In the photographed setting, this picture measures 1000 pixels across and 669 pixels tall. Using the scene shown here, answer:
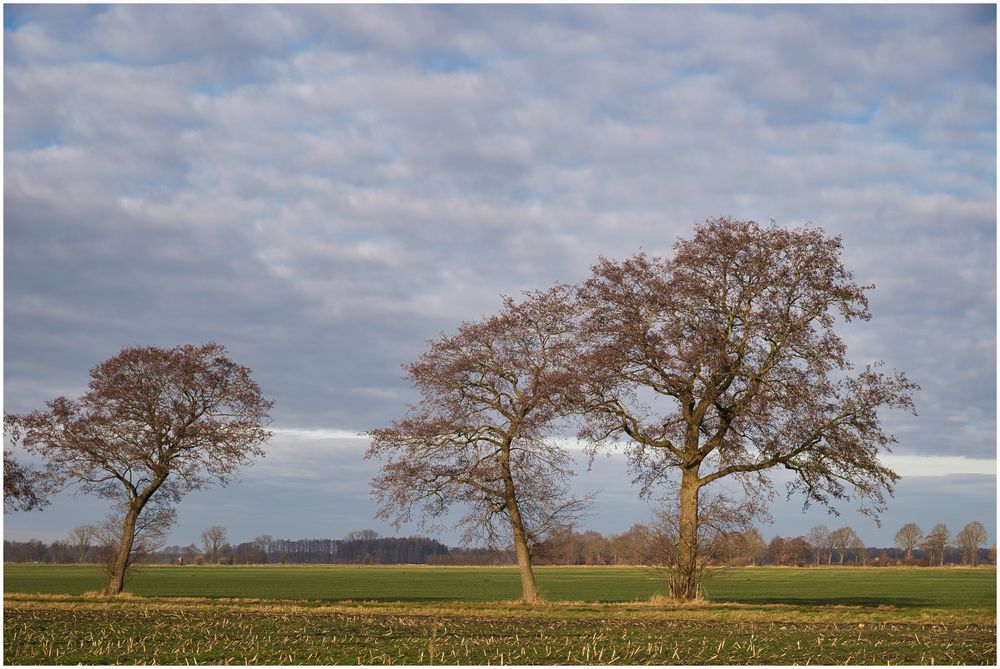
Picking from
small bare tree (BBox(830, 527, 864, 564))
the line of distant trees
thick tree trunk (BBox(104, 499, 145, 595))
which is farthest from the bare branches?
small bare tree (BBox(830, 527, 864, 564))

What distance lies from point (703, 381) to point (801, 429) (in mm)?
3841

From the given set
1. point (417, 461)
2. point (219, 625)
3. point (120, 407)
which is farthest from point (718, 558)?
point (120, 407)

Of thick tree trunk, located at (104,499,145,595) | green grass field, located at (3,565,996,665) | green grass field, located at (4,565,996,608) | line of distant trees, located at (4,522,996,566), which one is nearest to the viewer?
green grass field, located at (3,565,996,665)

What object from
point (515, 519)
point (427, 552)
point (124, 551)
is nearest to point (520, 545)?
point (515, 519)

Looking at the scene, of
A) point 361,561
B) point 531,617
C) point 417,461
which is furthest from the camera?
point 361,561

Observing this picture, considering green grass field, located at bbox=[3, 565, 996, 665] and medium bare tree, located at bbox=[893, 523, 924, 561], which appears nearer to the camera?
green grass field, located at bbox=[3, 565, 996, 665]

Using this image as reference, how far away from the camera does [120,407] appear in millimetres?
42094

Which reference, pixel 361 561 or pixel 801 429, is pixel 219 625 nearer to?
pixel 801 429

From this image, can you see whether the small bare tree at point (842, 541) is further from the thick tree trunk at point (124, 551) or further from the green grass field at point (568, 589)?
the thick tree trunk at point (124, 551)

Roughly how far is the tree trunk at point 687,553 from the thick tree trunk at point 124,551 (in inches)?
981

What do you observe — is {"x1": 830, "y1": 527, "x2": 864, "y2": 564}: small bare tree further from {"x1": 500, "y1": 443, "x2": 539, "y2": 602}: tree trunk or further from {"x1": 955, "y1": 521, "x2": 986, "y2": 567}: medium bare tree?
{"x1": 500, "y1": 443, "x2": 539, "y2": 602}: tree trunk

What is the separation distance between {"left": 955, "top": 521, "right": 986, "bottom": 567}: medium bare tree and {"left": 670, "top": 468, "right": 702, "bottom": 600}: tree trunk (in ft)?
531

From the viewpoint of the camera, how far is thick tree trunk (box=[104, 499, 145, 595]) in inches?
1668

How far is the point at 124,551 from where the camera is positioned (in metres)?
42.6
